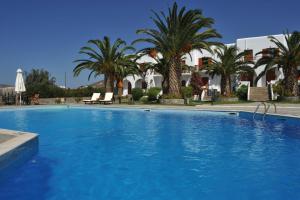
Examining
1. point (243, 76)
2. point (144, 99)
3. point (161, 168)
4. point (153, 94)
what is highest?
Result: point (243, 76)

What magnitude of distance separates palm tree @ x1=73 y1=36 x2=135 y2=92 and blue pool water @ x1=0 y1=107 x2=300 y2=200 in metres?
20.1

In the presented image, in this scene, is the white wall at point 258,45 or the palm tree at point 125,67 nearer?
the palm tree at point 125,67

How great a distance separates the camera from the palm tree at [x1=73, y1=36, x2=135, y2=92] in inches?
1176

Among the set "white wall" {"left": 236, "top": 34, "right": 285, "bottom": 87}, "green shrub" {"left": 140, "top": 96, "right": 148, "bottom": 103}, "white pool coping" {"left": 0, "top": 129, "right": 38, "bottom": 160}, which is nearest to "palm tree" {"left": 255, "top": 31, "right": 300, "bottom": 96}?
"green shrub" {"left": 140, "top": 96, "right": 148, "bottom": 103}

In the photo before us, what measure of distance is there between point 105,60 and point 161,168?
24.9 m

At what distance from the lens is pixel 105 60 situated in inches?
1178

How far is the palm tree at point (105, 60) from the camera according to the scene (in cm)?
2986

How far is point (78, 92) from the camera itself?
34625mm

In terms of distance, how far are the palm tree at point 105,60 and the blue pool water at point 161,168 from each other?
20.1m

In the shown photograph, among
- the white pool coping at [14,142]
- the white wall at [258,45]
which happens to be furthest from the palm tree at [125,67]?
the white pool coping at [14,142]

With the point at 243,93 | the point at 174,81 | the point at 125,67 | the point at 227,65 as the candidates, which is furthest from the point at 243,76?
the point at 174,81

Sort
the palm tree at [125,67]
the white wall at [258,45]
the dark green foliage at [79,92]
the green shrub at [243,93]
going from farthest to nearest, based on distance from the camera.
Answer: the white wall at [258,45]
the dark green foliage at [79,92]
the palm tree at [125,67]
the green shrub at [243,93]

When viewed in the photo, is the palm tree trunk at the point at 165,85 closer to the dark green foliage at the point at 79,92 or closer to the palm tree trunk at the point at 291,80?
the dark green foliage at the point at 79,92

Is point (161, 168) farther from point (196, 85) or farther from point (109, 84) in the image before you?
point (196, 85)
